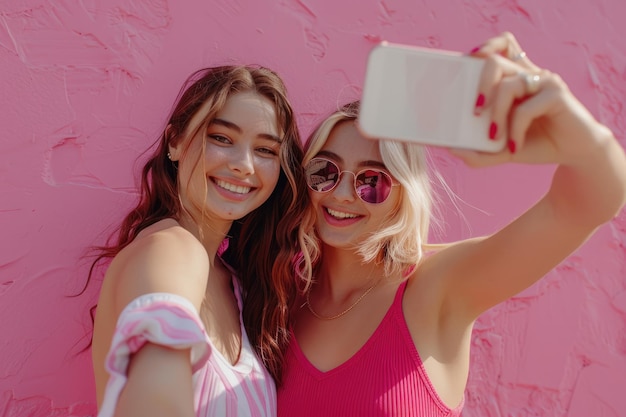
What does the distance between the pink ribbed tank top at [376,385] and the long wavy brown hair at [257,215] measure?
11 cm

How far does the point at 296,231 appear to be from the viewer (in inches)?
88.2

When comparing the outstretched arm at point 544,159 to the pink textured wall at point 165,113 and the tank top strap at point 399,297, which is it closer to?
the tank top strap at point 399,297

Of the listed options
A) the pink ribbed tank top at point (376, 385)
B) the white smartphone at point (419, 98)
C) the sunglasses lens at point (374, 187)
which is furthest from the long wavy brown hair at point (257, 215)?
the white smartphone at point (419, 98)

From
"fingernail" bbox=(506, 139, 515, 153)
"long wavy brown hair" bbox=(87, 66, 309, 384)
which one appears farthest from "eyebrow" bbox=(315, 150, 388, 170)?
"fingernail" bbox=(506, 139, 515, 153)

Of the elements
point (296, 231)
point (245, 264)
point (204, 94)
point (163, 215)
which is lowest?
point (245, 264)

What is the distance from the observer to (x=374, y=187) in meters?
2.03

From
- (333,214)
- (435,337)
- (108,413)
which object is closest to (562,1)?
(333,214)

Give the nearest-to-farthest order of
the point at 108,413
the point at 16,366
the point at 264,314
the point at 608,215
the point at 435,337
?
the point at 108,413 < the point at 608,215 < the point at 435,337 < the point at 264,314 < the point at 16,366

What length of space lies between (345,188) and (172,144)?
0.54 meters

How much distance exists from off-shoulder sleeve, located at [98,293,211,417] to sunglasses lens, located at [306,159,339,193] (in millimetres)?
932

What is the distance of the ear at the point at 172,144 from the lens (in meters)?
2.00

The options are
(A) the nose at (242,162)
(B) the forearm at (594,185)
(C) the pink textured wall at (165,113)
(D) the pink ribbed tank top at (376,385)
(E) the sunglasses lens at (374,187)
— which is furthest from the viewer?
(C) the pink textured wall at (165,113)

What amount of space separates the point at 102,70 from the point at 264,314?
102 cm

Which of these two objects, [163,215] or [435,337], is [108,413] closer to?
[163,215]
